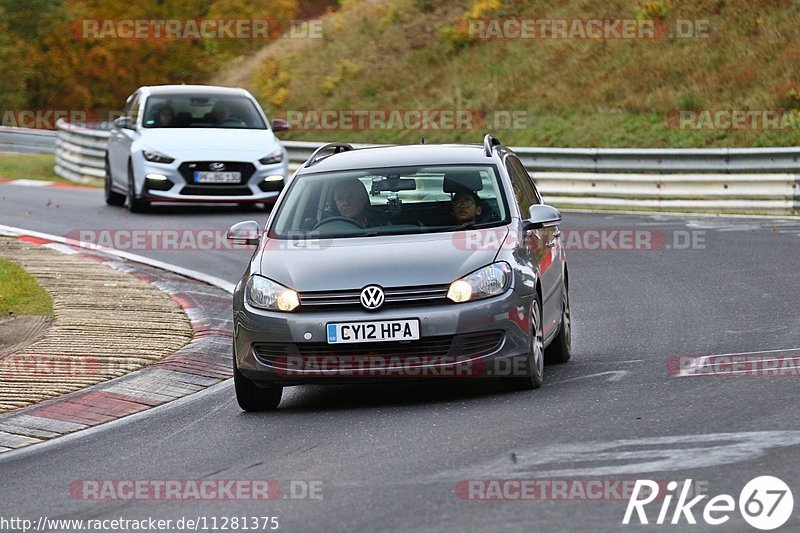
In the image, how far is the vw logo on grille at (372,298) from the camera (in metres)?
8.65

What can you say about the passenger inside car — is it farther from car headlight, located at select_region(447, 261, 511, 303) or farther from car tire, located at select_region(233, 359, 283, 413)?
car tire, located at select_region(233, 359, 283, 413)

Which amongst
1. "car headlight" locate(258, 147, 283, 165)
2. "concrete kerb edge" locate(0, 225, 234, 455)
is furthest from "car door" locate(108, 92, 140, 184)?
"concrete kerb edge" locate(0, 225, 234, 455)

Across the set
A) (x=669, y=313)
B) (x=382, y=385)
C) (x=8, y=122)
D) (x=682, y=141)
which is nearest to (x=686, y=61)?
(x=682, y=141)

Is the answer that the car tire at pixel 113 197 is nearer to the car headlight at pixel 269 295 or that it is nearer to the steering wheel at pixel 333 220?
the steering wheel at pixel 333 220

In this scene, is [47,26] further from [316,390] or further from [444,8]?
[316,390]

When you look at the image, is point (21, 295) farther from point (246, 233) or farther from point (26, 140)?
point (26, 140)

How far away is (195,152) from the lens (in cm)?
2119

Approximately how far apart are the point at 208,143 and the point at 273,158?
93 cm

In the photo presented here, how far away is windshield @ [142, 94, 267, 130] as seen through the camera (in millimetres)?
22344

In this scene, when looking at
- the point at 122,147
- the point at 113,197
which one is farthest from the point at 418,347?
the point at 113,197

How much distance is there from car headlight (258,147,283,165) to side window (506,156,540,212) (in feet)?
33.9

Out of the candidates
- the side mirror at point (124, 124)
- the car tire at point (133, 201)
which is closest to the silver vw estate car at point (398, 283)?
the car tire at point (133, 201)

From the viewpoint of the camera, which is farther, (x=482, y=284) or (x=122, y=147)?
(x=122, y=147)

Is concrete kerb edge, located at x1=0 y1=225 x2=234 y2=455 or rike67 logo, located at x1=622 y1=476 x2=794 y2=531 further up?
rike67 logo, located at x1=622 y1=476 x2=794 y2=531
